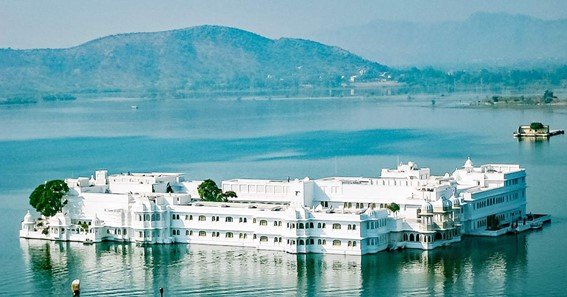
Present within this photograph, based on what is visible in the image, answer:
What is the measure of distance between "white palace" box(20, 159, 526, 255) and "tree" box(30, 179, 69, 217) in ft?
0.73

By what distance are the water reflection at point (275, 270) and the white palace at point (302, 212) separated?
0.42 metres

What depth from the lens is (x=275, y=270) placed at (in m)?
26.9

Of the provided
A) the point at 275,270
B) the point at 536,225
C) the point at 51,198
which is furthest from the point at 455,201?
the point at 51,198

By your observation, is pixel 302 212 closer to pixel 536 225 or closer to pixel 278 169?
pixel 536 225

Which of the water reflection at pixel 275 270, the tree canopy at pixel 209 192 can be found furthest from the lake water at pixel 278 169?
the tree canopy at pixel 209 192

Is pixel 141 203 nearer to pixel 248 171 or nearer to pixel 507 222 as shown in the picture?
pixel 507 222

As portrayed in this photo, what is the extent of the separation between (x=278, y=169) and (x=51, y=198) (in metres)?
18.6

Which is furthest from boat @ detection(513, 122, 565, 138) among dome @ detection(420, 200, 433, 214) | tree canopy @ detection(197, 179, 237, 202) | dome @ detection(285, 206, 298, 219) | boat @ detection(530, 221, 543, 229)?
dome @ detection(285, 206, 298, 219)

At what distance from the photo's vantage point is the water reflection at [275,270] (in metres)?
25.2

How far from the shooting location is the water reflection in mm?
25219

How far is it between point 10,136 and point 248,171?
37094 millimetres

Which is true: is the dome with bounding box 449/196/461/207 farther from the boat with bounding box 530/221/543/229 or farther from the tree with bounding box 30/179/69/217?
the tree with bounding box 30/179/69/217

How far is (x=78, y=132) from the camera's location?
3310 inches

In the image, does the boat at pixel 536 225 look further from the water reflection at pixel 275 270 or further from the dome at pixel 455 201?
the dome at pixel 455 201
